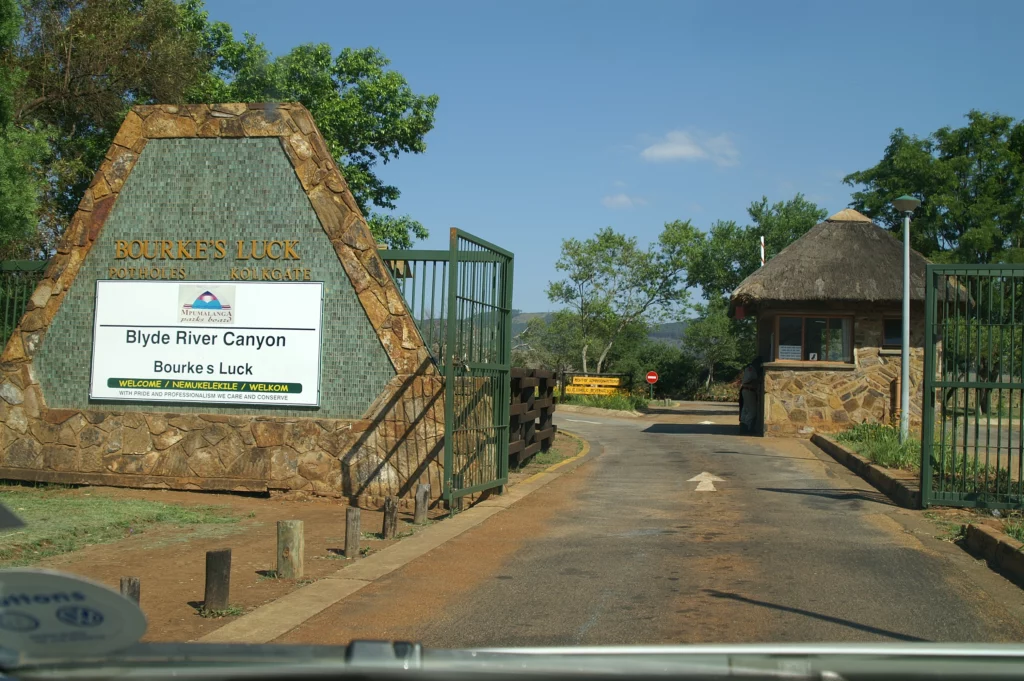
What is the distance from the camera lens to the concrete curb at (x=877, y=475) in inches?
463

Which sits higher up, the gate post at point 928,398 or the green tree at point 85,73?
the green tree at point 85,73

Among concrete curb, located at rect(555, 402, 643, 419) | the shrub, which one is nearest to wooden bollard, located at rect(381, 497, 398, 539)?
concrete curb, located at rect(555, 402, 643, 419)

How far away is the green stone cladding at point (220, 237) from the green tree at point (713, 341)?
4870 centimetres

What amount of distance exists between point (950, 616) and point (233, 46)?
28.0m

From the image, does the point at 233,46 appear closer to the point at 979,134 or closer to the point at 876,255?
the point at 876,255

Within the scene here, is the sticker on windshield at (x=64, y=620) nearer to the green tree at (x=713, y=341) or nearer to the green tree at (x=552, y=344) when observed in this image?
the green tree at (x=552, y=344)

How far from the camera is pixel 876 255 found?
24156 millimetres

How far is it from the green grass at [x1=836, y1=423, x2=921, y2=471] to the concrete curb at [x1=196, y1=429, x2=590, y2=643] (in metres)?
6.21

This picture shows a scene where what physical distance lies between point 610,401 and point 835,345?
13648mm

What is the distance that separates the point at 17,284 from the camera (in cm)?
1313

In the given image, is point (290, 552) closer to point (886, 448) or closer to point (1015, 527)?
point (1015, 527)

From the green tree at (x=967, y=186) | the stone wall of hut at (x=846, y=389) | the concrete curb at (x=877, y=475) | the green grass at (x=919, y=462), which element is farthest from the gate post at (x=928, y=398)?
the green tree at (x=967, y=186)

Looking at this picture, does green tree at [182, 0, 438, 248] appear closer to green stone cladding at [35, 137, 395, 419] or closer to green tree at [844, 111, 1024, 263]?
green stone cladding at [35, 137, 395, 419]

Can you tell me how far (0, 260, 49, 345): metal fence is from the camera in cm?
1296
